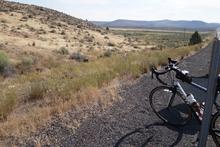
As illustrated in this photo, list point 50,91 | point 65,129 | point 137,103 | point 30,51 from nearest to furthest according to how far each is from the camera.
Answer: point 65,129 → point 137,103 → point 50,91 → point 30,51

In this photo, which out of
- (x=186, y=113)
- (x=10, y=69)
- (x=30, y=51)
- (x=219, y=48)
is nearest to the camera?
(x=219, y=48)

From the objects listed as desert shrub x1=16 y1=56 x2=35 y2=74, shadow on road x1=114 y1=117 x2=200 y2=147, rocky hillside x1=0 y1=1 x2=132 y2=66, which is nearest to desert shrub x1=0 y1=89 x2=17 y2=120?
shadow on road x1=114 y1=117 x2=200 y2=147

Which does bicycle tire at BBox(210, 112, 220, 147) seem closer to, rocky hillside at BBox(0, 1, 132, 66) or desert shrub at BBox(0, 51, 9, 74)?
desert shrub at BBox(0, 51, 9, 74)

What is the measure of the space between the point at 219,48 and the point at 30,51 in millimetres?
31612

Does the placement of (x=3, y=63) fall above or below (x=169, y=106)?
below

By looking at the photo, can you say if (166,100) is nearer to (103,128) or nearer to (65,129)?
(103,128)

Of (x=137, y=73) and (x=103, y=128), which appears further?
(x=137, y=73)

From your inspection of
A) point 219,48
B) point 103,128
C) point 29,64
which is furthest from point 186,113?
point 29,64

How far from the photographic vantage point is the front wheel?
8094 millimetres

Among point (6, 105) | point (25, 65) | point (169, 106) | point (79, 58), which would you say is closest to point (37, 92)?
point (6, 105)

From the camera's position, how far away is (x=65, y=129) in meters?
7.69

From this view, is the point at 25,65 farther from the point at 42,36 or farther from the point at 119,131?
the point at 42,36

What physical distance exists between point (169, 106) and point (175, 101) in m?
0.25

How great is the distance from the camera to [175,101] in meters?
8.31
